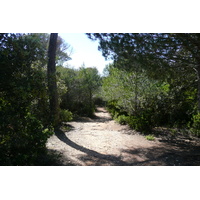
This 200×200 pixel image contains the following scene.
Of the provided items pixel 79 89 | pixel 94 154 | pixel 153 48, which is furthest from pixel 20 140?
pixel 79 89

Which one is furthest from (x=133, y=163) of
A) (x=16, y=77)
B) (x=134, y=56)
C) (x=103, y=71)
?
(x=103, y=71)

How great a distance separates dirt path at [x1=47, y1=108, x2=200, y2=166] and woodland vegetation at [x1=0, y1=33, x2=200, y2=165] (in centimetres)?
82

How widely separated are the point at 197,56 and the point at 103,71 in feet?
45.0

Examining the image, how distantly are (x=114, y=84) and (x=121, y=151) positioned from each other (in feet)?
15.1

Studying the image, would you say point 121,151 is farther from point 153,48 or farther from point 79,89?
point 79,89

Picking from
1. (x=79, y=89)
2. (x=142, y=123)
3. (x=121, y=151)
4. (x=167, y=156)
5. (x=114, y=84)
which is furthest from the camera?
(x=79, y=89)

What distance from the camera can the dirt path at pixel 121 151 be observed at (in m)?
4.12

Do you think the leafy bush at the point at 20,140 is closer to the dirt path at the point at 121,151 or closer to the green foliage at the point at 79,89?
the dirt path at the point at 121,151

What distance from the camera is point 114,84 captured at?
907 centimetres

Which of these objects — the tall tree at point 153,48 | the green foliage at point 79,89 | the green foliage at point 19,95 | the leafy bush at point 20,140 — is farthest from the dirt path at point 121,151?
the green foliage at point 79,89

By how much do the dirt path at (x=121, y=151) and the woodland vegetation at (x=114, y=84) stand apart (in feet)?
2.69

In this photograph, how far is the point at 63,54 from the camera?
1772 centimetres

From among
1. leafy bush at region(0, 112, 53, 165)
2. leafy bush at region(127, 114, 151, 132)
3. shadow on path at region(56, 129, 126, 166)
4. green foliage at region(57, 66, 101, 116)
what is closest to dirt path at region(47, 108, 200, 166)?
shadow on path at region(56, 129, 126, 166)
